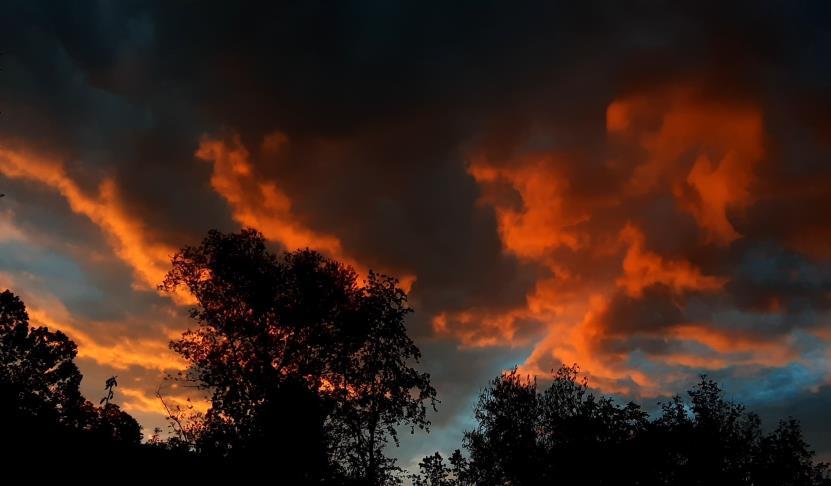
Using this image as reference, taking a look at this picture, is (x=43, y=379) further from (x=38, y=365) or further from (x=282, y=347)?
(x=282, y=347)

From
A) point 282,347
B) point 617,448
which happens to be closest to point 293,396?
point 282,347

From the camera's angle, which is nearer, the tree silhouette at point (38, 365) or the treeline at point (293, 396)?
the treeline at point (293, 396)

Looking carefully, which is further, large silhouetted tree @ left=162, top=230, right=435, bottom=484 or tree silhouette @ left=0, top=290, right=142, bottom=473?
tree silhouette @ left=0, top=290, right=142, bottom=473

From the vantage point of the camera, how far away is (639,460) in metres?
48.9

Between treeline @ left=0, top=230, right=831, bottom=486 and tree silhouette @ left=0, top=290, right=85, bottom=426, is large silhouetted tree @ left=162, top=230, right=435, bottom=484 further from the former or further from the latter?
tree silhouette @ left=0, top=290, right=85, bottom=426

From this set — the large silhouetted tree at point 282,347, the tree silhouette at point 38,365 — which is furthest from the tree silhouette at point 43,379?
the large silhouetted tree at point 282,347

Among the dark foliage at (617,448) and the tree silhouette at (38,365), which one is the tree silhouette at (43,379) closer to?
the tree silhouette at (38,365)

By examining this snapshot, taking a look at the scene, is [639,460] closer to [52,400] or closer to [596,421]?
[596,421]

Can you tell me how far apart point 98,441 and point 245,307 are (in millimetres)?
15347

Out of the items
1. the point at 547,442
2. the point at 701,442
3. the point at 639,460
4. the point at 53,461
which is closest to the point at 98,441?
the point at 53,461

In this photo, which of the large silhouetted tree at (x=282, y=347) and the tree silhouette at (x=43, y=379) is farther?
the tree silhouette at (x=43, y=379)

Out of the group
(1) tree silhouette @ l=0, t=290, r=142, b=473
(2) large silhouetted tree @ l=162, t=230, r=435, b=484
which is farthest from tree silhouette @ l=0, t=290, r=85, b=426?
(2) large silhouetted tree @ l=162, t=230, r=435, b=484

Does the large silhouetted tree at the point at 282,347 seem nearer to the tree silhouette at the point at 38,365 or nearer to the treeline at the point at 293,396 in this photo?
the treeline at the point at 293,396

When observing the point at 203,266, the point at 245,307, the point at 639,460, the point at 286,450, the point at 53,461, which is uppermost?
the point at 203,266
